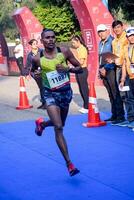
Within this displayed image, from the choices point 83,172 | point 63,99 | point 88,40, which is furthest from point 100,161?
point 88,40

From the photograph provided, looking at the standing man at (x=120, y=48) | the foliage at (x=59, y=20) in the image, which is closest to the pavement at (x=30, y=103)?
the standing man at (x=120, y=48)

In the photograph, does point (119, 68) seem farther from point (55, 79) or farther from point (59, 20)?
point (59, 20)

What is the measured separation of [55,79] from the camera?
6.72 meters

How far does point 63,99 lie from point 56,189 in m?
1.27

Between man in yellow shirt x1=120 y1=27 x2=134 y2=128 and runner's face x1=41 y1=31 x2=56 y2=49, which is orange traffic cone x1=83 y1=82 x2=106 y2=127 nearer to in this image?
man in yellow shirt x1=120 y1=27 x2=134 y2=128

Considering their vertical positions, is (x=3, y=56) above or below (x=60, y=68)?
below

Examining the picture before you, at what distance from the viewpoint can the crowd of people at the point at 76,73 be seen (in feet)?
22.2

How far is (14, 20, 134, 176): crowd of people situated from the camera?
676 cm

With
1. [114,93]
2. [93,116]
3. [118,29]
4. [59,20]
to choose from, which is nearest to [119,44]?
[118,29]

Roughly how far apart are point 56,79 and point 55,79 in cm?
1

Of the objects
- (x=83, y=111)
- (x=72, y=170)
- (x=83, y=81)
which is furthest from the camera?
(x=83, y=111)

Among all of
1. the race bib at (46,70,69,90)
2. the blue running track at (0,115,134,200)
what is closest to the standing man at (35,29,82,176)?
the race bib at (46,70,69,90)

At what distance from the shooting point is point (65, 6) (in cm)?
→ 3491

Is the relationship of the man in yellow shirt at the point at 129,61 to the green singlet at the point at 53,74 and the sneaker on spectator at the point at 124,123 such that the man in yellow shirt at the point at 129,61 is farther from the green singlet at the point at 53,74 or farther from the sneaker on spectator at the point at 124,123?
the green singlet at the point at 53,74
